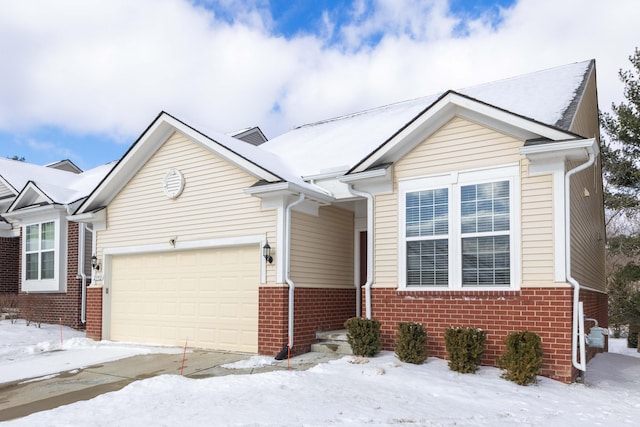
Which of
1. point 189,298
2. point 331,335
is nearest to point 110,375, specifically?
point 189,298

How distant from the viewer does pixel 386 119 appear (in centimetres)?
1437

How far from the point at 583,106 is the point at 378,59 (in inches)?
290

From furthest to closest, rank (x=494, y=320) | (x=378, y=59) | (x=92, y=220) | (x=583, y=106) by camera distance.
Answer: (x=378, y=59) → (x=92, y=220) → (x=583, y=106) → (x=494, y=320)

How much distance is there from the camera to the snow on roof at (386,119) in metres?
10.3

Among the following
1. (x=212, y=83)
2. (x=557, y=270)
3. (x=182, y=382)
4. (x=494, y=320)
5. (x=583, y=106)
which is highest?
(x=212, y=83)

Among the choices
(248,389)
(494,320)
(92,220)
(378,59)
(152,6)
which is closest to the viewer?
(248,389)

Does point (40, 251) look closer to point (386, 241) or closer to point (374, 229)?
point (374, 229)

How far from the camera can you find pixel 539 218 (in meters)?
8.38

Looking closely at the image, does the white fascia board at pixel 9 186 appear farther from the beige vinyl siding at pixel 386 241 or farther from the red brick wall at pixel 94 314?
the beige vinyl siding at pixel 386 241

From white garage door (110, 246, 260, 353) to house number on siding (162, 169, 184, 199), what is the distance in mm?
1385

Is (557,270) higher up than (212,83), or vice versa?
(212,83)

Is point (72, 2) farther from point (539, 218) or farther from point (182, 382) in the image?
point (539, 218)

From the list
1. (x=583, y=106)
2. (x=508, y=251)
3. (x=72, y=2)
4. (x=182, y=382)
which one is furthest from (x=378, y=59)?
(x=182, y=382)

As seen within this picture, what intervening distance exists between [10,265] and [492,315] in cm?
1656
